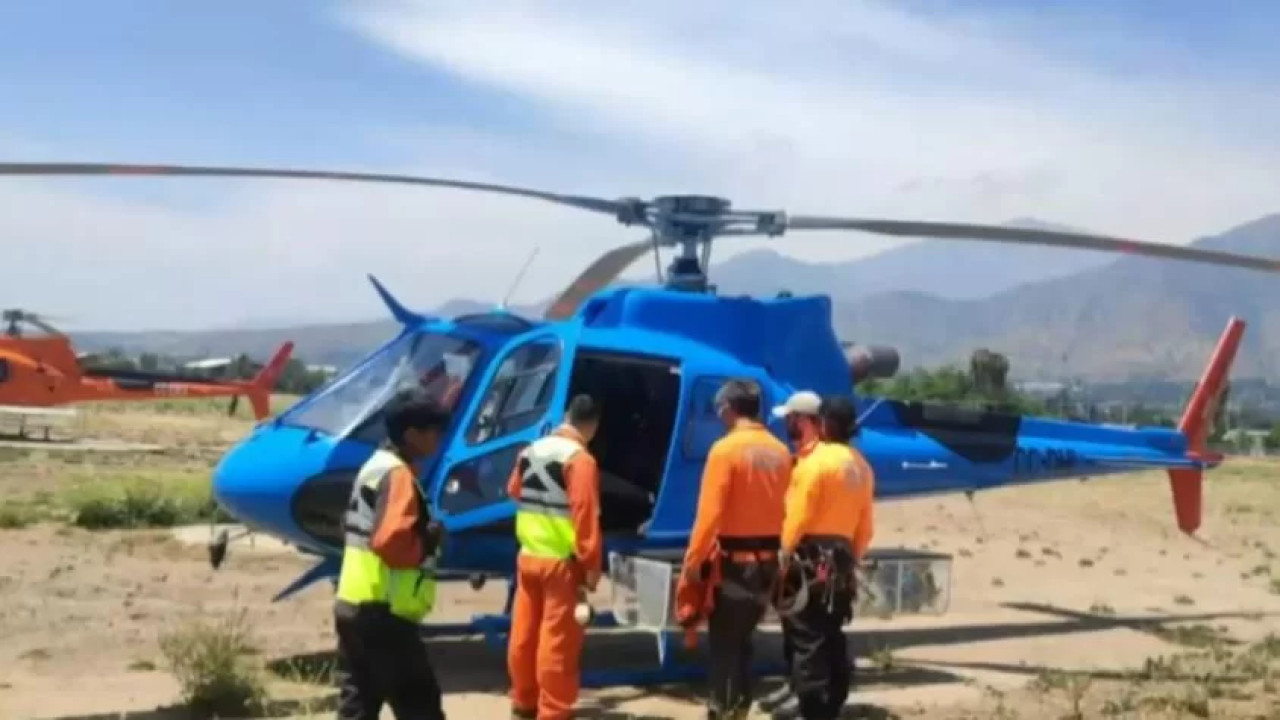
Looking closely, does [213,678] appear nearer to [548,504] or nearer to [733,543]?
[548,504]

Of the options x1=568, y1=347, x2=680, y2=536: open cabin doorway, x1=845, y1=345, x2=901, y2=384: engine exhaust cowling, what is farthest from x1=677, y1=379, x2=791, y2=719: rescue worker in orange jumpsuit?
x1=845, y1=345, x2=901, y2=384: engine exhaust cowling

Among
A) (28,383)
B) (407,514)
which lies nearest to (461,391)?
(407,514)

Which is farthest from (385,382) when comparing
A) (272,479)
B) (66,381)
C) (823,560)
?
(66,381)

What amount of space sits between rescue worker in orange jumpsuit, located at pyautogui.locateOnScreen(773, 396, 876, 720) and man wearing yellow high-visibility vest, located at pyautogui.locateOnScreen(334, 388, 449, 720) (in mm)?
2595

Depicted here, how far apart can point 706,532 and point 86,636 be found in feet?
17.8

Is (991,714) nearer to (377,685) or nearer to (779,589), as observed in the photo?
(779,589)

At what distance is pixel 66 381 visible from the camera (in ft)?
129

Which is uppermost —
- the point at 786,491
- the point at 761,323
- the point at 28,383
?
the point at 761,323

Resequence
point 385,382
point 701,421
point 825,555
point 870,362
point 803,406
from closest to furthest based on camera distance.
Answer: point 825,555
point 803,406
point 385,382
point 701,421
point 870,362

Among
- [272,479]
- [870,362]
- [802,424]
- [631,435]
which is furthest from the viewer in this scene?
[870,362]

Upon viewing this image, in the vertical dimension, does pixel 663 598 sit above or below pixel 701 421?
below

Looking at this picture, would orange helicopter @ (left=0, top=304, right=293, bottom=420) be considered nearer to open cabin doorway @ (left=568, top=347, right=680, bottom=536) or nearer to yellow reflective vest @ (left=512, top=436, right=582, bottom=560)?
open cabin doorway @ (left=568, top=347, right=680, bottom=536)

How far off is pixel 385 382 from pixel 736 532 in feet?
9.91

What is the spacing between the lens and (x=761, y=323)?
11.1m
